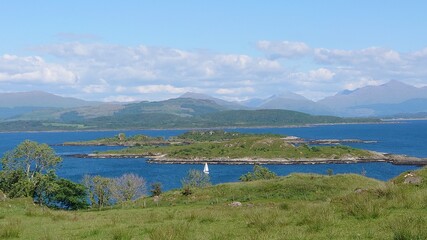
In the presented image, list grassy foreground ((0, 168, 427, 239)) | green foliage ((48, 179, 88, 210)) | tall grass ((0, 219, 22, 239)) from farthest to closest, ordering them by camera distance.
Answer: green foliage ((48, 179, 88, 210)) → tall grass ((0, 219, 22, 239)) → grassy foreground ((0, 168, 427, 239))

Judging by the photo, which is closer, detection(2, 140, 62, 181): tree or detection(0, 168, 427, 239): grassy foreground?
detection(0, 168, 427, 239): grassy foreground

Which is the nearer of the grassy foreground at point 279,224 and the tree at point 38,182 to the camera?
the grassy foreground at point 279,224

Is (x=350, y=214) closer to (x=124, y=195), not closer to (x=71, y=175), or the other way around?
(x=124, y=195)

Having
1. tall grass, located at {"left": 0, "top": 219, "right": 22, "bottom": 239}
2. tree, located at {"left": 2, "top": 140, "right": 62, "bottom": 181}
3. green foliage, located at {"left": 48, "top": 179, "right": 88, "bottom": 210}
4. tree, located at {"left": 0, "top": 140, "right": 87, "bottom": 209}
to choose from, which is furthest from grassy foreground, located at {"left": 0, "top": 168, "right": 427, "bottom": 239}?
tree, located at {"left": 2, "top": 140, "right": 62, "bottom": 181}

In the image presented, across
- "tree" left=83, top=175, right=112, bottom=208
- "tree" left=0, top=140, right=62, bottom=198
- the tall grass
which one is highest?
the tall grass

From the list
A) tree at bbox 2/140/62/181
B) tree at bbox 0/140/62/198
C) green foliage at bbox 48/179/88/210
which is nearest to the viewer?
green foliage at bbox 48/179/88/210

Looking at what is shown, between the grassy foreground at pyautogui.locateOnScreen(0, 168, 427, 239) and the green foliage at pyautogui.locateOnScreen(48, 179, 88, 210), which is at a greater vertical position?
the grassy foreground at pyautogui.locateOnScreen(0, 168, 427, 239)

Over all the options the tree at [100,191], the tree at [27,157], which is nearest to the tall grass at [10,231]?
the tree at [100,191]

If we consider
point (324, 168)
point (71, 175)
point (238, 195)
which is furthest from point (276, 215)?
point (324, 168)

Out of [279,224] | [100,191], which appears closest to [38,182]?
[100,191]

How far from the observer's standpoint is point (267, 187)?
1892 inches

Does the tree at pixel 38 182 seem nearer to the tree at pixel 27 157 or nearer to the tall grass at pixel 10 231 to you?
the tree at pixel 27 157

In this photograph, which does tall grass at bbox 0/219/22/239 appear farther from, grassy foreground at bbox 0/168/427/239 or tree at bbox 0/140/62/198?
tree at bbox 0/140/62/198

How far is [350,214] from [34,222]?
16820 millimetres
